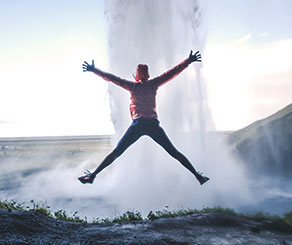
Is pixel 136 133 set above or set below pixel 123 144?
above

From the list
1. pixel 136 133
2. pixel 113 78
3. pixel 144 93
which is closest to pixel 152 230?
pixel 136 133

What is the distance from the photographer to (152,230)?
4.68m

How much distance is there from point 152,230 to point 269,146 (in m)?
19.3

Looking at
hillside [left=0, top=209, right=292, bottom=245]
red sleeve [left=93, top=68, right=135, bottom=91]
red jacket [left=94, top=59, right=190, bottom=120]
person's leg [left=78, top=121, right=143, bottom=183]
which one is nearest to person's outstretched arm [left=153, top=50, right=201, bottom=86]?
red jacket [left=94, top=59, right=190, bottom=120]

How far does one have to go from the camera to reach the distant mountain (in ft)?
63.9

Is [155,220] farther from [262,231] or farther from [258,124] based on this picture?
[258,124]

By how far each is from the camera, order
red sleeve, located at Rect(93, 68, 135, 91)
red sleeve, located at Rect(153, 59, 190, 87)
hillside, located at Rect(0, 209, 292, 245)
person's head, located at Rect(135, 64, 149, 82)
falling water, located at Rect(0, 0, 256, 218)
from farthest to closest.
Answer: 1. falling water, located at Rect(0, 0, 256, 218)
2. person's head, located at Rect(135, 64, 149, 82)
3. red sleeve, located at Rect(153, 59, 190, 87)
4. red sleeve, located at Rect(93, 68, 135, 91)
5. hillside, located at Rect(0, 209, 292, 245)

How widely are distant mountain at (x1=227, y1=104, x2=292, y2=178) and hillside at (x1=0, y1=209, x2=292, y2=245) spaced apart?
15638mm

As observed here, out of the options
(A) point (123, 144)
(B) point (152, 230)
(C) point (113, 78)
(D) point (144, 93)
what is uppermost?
(C) point (113, 78)

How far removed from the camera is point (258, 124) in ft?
84.4

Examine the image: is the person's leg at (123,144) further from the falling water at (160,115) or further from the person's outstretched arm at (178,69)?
the falling water at (160,115)

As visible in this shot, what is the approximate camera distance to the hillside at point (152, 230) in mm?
4148

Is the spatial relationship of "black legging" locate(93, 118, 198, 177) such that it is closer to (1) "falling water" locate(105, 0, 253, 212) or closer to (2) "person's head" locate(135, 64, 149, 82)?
(2) "person's head" locate(135, 64, 149, 82)

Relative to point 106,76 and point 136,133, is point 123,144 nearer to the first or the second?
point 136,133
